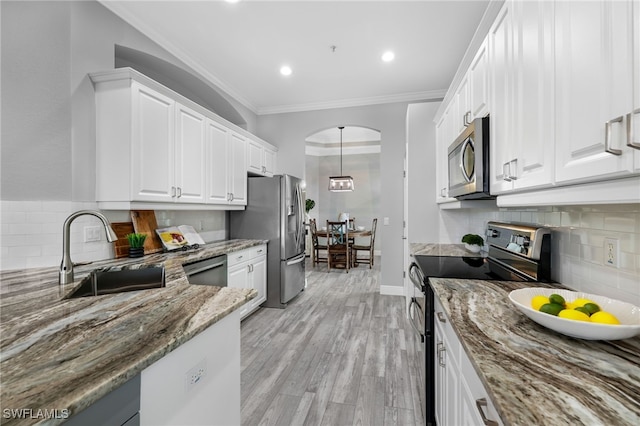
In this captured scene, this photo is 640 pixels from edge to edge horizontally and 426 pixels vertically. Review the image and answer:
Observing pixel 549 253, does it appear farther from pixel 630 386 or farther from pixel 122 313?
pixel 122 313

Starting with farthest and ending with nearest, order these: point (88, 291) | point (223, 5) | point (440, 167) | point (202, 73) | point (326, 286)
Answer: point (326, 286)
point (202, 73)
point (440, 167)
point (223, 5)
point (88, 291)

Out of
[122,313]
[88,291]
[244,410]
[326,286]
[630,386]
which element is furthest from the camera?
[326,286]

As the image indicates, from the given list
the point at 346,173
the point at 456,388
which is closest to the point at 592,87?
the point at 456,388

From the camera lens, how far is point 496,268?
70.7 inches

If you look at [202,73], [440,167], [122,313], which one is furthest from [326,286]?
[122,313]

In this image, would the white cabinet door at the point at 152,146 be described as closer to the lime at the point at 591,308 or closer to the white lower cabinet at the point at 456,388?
the white lower cabinet at the point at 456,388

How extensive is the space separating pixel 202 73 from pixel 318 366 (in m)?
3.28

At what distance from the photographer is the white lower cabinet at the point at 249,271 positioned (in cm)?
296

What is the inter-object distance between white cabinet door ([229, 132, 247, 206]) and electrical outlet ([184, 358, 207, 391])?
255cm

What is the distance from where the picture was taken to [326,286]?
467 cm

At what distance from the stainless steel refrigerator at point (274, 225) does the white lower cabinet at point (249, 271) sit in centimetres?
11

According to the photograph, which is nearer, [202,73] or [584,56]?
[584,56]

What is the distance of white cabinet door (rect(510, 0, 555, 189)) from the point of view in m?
0.97

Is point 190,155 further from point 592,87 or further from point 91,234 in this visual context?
point 592,87
